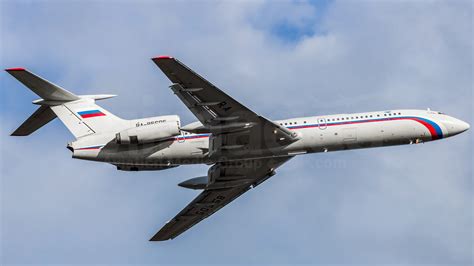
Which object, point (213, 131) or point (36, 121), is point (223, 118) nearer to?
point (213, 131)

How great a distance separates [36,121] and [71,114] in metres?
2.15

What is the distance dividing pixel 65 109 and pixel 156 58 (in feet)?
32.4

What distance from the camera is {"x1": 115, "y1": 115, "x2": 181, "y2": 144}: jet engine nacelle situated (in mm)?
44406

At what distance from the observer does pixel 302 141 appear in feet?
150

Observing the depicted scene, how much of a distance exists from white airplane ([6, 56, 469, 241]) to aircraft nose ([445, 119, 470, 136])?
0.20 feet

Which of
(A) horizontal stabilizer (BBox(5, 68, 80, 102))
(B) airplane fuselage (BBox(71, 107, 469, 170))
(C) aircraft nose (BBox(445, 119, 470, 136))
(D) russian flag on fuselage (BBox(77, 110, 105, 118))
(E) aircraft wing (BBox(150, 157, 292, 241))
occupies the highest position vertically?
(A) horizontal stabilizer (BBox(5, 68, 80, 102))

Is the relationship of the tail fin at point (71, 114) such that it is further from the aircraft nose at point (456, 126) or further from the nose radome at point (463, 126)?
the nose radome at point (463, 126)

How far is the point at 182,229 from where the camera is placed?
53.4 m

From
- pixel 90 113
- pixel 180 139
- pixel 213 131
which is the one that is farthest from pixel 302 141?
pixel 90 113

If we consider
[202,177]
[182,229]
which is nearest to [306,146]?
[202,177]

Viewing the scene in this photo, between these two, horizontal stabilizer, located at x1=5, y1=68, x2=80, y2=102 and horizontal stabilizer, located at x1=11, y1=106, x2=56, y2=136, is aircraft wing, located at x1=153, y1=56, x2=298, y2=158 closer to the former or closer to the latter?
horizontal stabilizer, located at x1=5, y1=68, x2=80, y2=102

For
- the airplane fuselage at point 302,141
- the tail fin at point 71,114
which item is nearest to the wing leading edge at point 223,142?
the airplane fuselage at point 302,141

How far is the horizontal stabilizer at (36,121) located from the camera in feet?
154

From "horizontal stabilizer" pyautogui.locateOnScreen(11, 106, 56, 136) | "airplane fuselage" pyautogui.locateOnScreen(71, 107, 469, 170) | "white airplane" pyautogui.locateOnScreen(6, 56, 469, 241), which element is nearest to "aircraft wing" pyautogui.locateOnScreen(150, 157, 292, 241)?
"white airplane" pyautogui.locateOnScreen(6, 56, 469, 241)
